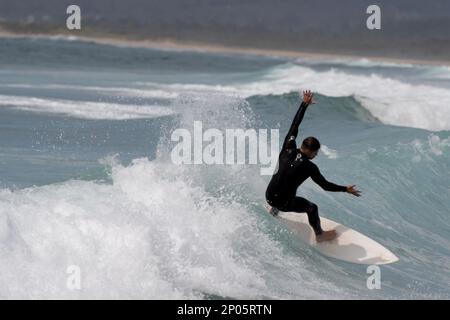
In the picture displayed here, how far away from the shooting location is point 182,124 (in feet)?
49.8

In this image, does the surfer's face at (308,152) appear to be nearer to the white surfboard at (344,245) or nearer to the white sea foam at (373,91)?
the white surfboard at (344,245)

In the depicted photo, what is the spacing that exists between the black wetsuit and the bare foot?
0.50 metres

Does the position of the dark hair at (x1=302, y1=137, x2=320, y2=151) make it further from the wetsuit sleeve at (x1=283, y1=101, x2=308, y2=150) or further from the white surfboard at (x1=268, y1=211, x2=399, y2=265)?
the white surfboard at (x1=268, y1=211, x2=399, y2=265)

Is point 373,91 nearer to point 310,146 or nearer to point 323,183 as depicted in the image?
point 323,183

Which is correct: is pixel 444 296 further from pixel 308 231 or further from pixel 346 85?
pixel 346 85

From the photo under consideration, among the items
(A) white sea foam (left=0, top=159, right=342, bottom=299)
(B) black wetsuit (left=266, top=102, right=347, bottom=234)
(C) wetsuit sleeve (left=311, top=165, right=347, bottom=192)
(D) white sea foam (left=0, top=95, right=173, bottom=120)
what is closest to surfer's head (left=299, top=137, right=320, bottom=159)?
(B) black wetsuit (left=266, top=102, right=347, bottom=234)

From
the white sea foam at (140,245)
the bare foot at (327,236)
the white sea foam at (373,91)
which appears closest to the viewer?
the white sea foam at (140,245)

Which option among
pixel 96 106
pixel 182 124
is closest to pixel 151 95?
pixel 96 106

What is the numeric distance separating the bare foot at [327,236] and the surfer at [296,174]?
45cm

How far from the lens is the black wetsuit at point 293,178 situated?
11.3 m

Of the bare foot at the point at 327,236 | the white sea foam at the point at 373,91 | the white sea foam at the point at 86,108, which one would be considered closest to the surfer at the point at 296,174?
the bare foot at the point at 327,236

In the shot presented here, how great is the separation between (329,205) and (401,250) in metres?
1.43

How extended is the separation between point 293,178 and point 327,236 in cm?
136

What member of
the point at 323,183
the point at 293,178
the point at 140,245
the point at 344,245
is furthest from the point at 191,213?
the point at 344,245
